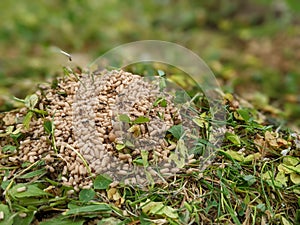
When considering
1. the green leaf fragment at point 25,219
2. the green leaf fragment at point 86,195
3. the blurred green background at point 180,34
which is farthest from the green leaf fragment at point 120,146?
the blurred green background at point 180,34

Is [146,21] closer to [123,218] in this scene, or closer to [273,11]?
[273,11]

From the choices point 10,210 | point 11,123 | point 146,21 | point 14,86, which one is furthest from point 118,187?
point 146,21

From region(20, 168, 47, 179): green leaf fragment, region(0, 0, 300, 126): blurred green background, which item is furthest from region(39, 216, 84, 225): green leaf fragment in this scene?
region(0, 0, 300, 126): blurred green background

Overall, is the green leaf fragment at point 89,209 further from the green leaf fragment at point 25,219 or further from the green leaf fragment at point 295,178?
the green leaf fragment at point 295,178

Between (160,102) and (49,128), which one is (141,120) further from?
(49,128)

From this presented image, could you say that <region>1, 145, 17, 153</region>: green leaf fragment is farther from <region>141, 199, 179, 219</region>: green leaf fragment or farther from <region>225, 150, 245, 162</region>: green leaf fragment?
<region>225, 150, 245, 162</region>: green leaf fragment

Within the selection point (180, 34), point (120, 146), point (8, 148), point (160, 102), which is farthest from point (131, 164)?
point (180, 34)
